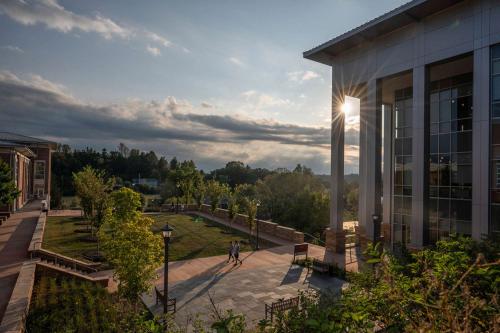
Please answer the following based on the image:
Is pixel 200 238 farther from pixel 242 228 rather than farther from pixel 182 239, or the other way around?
pixel 242 228

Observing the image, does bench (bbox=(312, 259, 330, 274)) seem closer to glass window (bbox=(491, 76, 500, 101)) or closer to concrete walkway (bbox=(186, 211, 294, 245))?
concrete walkway (bbox=(186, 211, 294, 245))

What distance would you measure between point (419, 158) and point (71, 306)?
66.1 feet

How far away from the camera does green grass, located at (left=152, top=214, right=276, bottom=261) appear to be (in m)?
23.5

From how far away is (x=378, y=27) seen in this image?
22.0 meters

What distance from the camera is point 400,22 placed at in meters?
21.0

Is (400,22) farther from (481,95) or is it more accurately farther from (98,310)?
(98,310)

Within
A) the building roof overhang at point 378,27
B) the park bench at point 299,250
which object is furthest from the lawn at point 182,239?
the building roof overhang at point 378,27

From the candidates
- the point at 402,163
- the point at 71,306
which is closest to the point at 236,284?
the point at 71,306

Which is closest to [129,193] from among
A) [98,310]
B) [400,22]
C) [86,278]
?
[86,278]

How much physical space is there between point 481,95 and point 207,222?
28080 millimetres

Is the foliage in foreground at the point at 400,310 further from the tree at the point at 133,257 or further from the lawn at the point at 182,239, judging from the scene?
the lawn at the point at 182,239

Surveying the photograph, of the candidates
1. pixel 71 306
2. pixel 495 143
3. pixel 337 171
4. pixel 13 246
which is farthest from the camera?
pixel 337 171

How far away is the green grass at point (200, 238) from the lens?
2347 centimetres

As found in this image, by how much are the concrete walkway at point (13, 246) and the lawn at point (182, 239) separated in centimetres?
148
